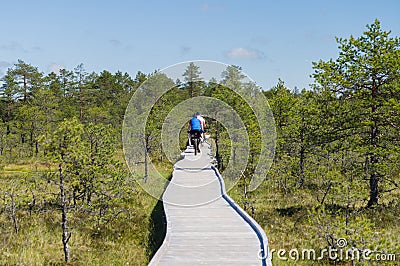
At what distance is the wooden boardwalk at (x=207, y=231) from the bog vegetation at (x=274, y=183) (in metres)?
1.40

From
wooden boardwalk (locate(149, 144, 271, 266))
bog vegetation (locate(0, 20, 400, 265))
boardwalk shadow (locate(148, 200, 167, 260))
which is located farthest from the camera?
boardwalk shadow (locate(148, 200, 167, 260))

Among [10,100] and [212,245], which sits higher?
[10,100]

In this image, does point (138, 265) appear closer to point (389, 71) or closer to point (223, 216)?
point (223, 216)

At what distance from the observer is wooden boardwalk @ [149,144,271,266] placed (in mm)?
7320

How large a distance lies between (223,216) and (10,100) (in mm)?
40298

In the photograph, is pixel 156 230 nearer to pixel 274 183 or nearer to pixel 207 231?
pixel 207 231

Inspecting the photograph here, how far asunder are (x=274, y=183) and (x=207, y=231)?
1160 cm

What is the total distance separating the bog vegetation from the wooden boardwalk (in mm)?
1396

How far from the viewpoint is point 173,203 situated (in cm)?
1176

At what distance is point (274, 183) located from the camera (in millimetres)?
20047

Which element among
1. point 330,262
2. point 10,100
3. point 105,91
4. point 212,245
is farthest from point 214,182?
point 105,91

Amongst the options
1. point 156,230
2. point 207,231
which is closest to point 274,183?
point 156,230

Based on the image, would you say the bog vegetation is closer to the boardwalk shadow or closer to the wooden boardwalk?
the boardwalk shadow

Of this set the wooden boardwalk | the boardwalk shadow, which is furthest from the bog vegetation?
the wooden boardwalk
